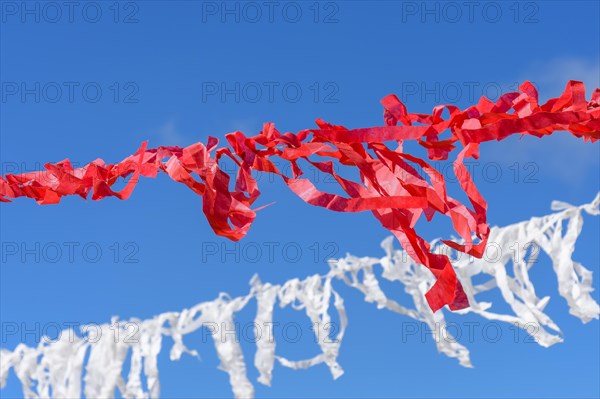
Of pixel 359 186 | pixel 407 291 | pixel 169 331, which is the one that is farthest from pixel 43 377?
pixel 359 186

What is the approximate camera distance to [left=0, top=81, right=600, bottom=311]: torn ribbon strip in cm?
102

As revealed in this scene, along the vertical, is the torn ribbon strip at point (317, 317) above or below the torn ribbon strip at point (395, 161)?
above

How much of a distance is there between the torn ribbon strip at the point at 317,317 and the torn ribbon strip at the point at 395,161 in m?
1.42

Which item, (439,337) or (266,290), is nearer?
(439,337)

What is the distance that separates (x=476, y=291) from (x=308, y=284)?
0.75m

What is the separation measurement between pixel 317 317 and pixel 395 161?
205 centimetres

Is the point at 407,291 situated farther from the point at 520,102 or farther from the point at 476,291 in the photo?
the point at 520,102

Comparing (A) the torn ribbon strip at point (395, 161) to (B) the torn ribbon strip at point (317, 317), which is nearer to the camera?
(A) the torn ribbon strip at point (395, 161)

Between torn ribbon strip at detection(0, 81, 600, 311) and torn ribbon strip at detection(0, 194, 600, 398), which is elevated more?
Answer: torn ribbon strip at detection(0, 194, 600, 398)

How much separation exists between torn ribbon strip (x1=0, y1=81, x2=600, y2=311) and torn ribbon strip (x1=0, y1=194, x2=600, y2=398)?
1.42 metres

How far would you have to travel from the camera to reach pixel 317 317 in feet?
9.98

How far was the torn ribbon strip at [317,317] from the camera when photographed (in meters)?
2.51

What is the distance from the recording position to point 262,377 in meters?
2.87

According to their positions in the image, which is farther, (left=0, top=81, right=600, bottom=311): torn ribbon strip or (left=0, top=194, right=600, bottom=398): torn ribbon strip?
(left=0, top=194, right=600, bottom=398): torn ribbon strip
